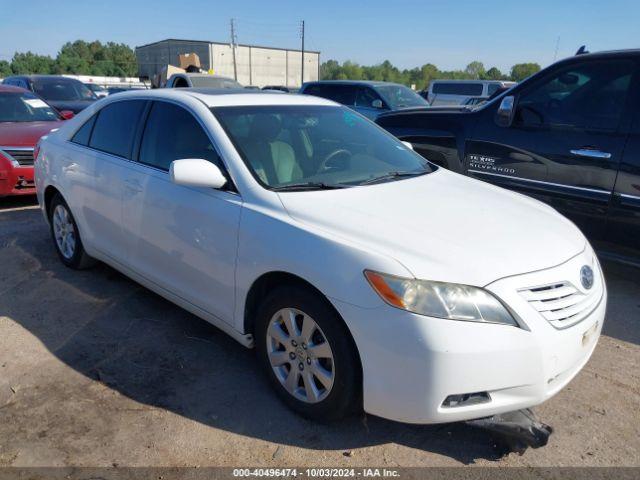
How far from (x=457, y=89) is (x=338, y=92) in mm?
10163

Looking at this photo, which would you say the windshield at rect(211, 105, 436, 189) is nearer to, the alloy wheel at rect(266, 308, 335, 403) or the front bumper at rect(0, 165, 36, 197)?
the alloy wheel at rect(266, 308, 335, 403)

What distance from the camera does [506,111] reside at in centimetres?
479

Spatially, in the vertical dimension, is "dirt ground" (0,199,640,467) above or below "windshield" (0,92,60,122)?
below

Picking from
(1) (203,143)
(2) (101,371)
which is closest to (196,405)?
(2) (101,371)

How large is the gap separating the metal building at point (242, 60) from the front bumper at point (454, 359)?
212 ft

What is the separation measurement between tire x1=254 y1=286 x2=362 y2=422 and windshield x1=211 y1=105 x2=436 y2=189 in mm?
710

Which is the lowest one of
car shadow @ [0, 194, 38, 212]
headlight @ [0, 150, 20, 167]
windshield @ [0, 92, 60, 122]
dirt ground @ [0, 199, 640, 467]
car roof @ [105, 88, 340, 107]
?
car shadow @ [0, 194, 38, 212]

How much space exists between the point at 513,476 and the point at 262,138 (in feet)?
7.26

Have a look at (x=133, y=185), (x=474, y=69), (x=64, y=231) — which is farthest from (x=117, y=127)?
(x=474, y=69)

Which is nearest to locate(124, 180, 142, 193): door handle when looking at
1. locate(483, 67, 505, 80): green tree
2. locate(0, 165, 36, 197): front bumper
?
locate(0, 165, 36, 197): front bumper

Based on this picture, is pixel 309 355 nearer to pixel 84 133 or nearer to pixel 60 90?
pixel 84 133

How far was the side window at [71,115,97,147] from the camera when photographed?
4.39 m

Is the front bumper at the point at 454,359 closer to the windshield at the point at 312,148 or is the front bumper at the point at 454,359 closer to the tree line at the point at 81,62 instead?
the windshield at the point at 312,148

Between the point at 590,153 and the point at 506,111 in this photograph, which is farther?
the point at 506,111
